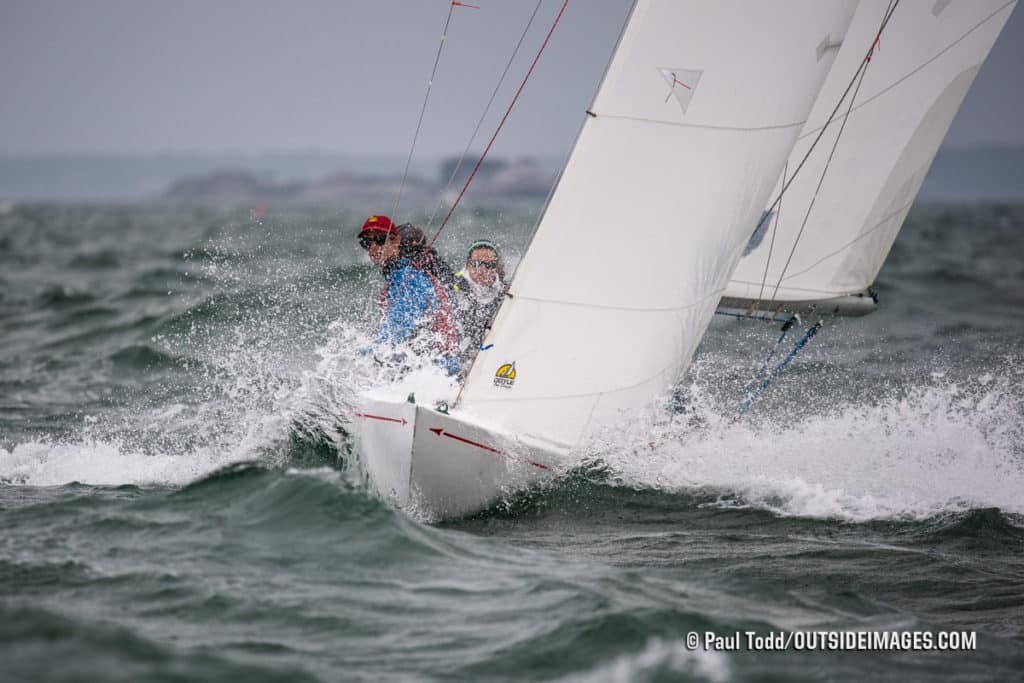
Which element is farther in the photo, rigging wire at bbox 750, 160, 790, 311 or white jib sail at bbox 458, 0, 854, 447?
rigging wire at bbox 750, 160, 790, 311

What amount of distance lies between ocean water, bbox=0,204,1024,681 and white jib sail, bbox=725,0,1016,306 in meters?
1.09

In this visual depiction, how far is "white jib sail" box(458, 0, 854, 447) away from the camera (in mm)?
5145

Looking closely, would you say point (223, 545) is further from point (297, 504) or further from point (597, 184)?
point (597, 184)

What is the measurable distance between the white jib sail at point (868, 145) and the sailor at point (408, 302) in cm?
215

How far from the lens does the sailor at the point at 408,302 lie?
19.8 feet

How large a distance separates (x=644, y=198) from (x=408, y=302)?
5.21 ft

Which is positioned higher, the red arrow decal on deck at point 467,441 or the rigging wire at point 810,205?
the rigging wire at point 810,205

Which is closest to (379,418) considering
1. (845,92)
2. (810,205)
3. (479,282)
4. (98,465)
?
(479,282)

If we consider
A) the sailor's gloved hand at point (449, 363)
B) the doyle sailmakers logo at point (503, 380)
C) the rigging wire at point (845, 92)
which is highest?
the rigging wire at point (845, 92)

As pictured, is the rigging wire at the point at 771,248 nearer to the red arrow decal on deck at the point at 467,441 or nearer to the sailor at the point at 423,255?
the sailor at the point at 423,255

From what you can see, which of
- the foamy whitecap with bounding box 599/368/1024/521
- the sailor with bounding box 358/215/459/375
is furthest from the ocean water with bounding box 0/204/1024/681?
the sailor with bounding box 358/215/459/375

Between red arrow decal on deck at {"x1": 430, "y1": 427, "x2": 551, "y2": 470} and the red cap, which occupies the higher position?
the red cap

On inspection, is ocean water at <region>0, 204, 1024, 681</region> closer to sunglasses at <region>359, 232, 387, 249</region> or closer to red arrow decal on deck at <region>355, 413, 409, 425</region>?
red arrow decal on deck at <region>355, 413, 409, 425</region>

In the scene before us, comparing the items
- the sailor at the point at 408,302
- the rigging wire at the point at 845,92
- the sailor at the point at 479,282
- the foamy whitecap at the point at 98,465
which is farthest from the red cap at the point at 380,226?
the rigging wire at the point at 845,92
